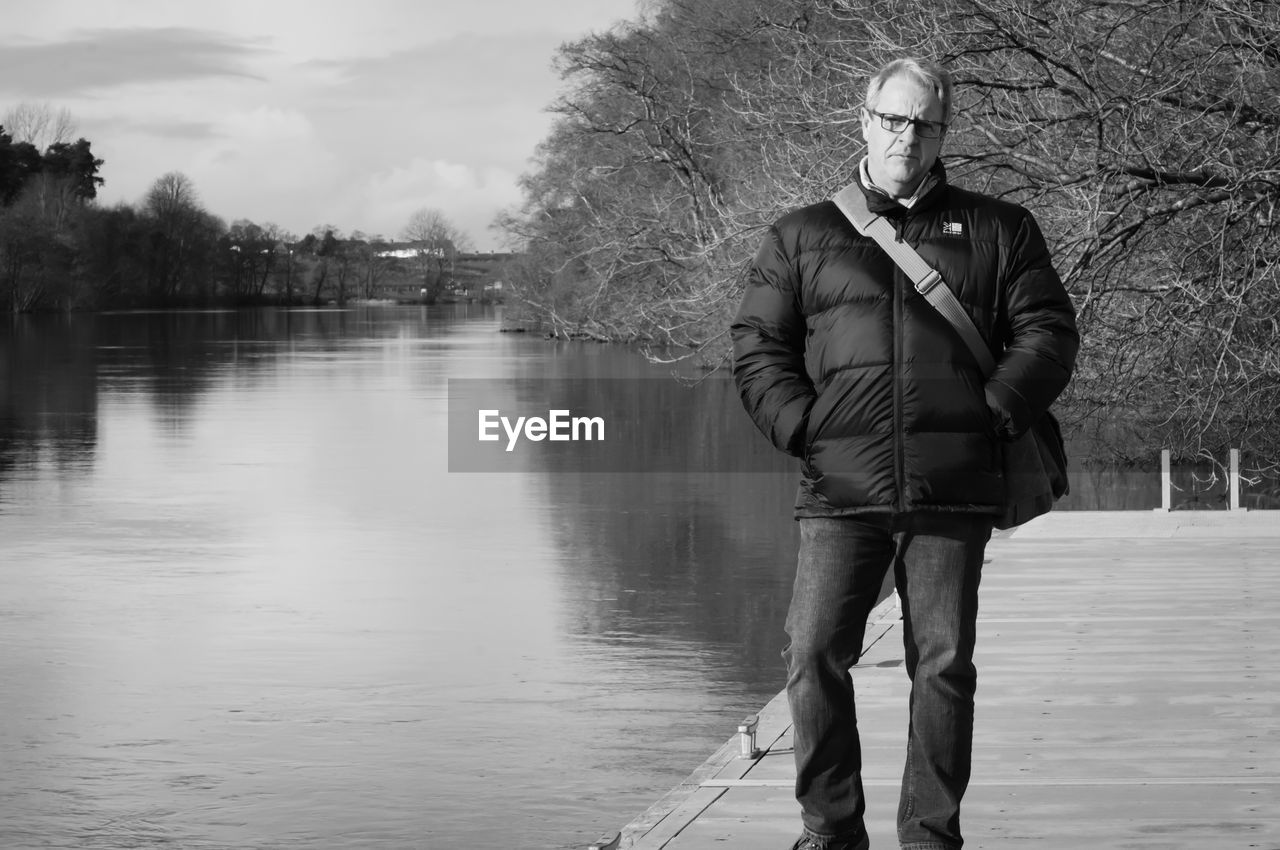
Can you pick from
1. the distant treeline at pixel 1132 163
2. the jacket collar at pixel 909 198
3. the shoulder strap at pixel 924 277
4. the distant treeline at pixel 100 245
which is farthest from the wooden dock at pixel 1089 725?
the distant treeline at pixel 100 245

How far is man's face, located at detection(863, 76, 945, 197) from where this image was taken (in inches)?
165

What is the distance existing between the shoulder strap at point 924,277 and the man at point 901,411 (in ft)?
0.08

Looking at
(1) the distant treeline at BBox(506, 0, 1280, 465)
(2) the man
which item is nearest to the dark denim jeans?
(2) the man

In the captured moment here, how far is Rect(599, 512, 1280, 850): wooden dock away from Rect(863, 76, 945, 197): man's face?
179 cm

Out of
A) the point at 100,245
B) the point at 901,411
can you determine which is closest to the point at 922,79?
the point at 901,411

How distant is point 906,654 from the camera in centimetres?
426

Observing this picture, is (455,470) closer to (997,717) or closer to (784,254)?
(997,717)

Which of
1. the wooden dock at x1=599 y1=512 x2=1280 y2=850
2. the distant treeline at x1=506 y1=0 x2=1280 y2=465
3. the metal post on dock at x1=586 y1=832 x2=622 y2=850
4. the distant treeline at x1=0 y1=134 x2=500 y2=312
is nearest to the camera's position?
the metal post on dock at x1=586 y1=832 x2=622 y2=850

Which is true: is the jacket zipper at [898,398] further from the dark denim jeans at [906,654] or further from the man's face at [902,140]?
the man's face at [902,140]

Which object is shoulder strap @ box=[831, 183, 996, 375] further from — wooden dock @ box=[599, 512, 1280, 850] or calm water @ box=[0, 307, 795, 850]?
calm water @ box=[0, 307, 795, 850]

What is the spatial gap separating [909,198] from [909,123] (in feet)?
0.57

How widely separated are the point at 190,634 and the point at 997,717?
19.7ft

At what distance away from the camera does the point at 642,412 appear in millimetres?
30062

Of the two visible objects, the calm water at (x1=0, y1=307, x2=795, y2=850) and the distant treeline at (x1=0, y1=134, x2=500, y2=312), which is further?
the distant treeline at (x1=0, y1=134, x2=500, y2=312)
